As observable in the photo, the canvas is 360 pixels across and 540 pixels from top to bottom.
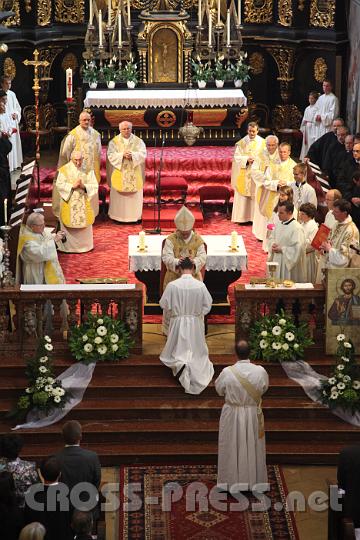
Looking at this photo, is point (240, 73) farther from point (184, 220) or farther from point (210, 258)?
point (184, 220)

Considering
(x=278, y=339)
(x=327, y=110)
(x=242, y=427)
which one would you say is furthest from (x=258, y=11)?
(x=242, y=427)

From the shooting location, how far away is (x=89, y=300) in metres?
15.9

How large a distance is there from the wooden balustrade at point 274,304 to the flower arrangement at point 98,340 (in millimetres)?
1357

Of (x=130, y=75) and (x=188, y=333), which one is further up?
(x=130, y=75)

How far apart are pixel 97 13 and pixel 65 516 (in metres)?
16.1

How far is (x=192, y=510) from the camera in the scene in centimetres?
1406

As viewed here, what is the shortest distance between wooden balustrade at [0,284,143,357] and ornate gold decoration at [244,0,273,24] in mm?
13046

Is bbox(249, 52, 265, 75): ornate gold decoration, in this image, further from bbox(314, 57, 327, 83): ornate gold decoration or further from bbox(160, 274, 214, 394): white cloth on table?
bbox(160, 274, 214, 394): white cloth on table

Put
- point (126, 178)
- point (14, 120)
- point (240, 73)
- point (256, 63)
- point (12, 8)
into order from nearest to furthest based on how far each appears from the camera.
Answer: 1. point (126, 178)
2. point (14, 120)
3. point (240, 73)
4. point (12, 8)
5. point (256, 63)

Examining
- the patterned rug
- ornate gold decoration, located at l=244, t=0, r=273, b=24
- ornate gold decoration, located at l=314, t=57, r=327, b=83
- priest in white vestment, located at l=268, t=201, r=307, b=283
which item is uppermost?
ornate gold decoration, located at l=244, t=0, r=273, b=24

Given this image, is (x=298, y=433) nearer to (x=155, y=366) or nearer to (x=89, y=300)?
(x=155, y=366)

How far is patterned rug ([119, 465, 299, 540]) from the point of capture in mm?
13617

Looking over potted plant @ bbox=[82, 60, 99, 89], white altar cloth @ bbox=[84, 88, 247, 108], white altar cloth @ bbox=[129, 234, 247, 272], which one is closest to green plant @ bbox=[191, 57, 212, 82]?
white altar cloth @ bbox=[84, 88, 247, 108]

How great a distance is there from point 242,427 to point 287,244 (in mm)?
3536
